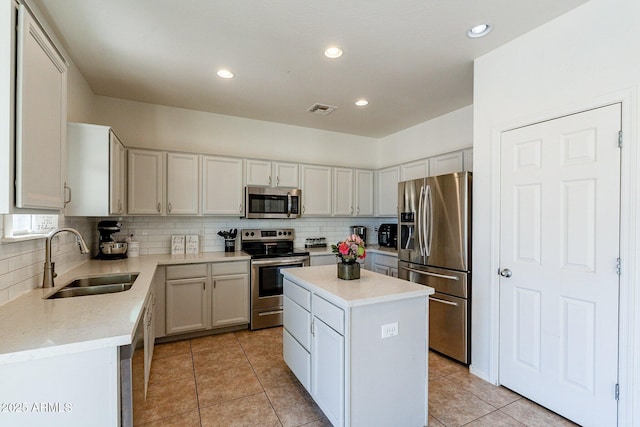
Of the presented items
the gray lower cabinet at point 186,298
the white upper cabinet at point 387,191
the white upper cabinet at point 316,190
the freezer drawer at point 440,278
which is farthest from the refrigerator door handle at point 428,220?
the gray lower cabinet at point 186,298

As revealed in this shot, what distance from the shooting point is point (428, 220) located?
3.14m

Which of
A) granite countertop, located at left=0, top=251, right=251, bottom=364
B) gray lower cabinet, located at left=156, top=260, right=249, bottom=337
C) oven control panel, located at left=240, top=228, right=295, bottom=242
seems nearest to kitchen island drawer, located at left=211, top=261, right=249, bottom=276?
gray lower cabinet, located at left=156, top=260, right=249, bottom=337

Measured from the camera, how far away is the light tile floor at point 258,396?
2080 millimetres

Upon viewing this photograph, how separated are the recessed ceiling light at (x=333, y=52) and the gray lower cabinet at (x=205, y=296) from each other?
7.92ft

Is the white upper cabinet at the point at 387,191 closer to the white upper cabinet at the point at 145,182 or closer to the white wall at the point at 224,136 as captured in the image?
the white wall at the point at 224,136

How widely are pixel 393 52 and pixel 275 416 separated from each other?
9.67ft

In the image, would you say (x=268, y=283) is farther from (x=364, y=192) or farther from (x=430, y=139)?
(x=430, y=139)

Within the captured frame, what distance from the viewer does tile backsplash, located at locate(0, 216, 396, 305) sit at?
178 centimetres

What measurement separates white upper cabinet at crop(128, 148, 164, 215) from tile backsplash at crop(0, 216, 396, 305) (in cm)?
34

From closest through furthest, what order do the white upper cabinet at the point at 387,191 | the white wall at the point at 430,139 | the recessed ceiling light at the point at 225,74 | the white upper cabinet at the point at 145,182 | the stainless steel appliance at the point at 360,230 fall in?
1. the recessed ceiling light at the point at 225,74
2. the white upper cabinet at the point at 145,182
3. the white wall at the point at 430,139
4. the white upper cabinet at the point at 387,191
5. the stainless steel appliance at the point at 360,230

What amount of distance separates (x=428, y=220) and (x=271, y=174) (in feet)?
6.97

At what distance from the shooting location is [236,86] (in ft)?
10.6

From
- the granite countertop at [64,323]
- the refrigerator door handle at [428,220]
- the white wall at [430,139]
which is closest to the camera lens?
the granite countertop at [64,323]

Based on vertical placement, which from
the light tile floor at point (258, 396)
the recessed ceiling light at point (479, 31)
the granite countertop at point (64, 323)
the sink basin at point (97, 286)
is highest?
the recessed ceiling light at point (479, 31)
